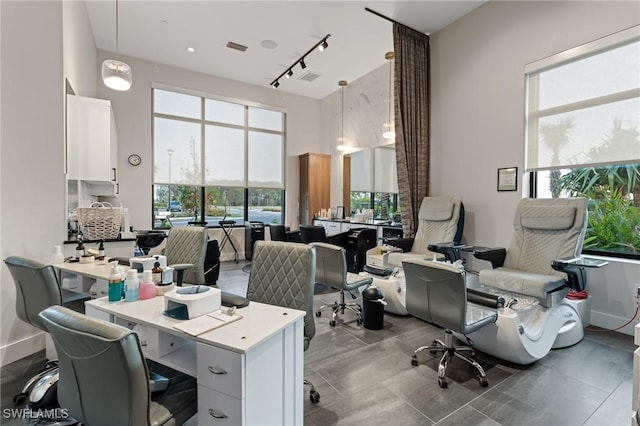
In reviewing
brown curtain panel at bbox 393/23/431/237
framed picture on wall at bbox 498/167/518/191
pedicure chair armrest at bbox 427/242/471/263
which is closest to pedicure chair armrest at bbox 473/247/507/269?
pedicure chair armrest at bbox 427/242/471/263

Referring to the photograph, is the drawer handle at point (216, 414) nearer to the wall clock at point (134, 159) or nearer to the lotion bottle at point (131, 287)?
the lotion bottle at point (131, 287)

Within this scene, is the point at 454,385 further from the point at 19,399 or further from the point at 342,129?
the point at 342,129

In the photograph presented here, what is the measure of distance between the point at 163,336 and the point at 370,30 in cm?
505

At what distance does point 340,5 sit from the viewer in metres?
4.23

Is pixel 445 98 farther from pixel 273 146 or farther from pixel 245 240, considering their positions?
pixel 245 240

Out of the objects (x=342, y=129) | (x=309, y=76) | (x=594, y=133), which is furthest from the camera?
(x=342, y=129)

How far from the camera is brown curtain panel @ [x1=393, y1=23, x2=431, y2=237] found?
180 inches

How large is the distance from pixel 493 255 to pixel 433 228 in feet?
3.38

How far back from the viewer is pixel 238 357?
3.76 feet

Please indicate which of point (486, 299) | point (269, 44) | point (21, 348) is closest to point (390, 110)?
point (269, 44)

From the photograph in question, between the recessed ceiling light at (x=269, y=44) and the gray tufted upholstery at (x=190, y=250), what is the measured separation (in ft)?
12.6

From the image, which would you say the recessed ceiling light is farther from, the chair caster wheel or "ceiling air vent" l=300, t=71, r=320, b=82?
the chair caster wheel

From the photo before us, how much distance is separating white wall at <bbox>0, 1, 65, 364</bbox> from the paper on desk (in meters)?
2.31

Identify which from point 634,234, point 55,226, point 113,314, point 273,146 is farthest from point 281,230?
point 634,234
